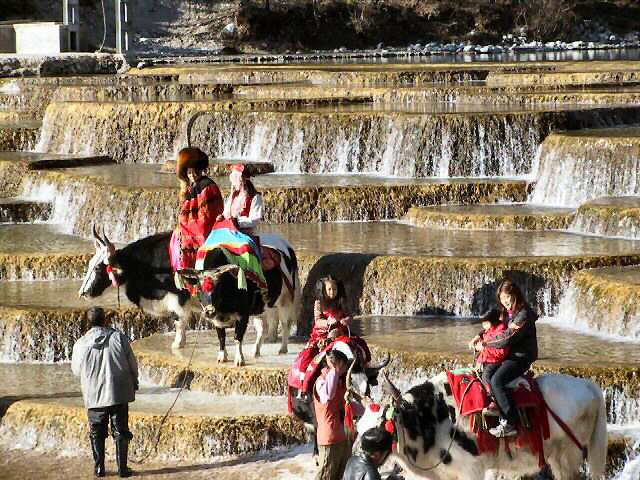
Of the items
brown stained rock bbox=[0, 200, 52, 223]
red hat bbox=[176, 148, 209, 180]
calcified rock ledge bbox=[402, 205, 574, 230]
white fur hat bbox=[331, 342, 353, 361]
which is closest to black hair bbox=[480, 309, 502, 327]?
white fur hat bbox=[331, 342, 353, 361]

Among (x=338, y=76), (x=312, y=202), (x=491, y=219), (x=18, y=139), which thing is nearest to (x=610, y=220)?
(x=491, y=219)

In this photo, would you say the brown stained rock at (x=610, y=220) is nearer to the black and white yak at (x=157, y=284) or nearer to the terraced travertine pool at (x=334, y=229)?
the terraced travertine pool at (x=334, y=229)

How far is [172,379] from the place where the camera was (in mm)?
17047

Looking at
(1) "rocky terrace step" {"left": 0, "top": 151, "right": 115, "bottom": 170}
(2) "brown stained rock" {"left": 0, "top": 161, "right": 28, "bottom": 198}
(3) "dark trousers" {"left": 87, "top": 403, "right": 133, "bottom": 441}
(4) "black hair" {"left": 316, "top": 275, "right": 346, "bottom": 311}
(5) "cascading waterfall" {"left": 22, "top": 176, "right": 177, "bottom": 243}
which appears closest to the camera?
(4) "black hair" {"left": 316, "top": 275, "right": 346, "bottom": 311}

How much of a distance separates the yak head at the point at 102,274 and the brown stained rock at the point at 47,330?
5.76 feet

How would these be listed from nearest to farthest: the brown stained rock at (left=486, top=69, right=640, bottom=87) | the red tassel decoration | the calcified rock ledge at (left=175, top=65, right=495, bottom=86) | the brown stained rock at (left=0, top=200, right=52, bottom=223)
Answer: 1. the red tassel decoration
2. the brown stained rock at (left=0, top=200, right=52, bottom=223)
3. the brown stained rock at (left=486, top=69, right=640, bottom=87)
4. the calcified rock ledge at (left=175, top=65, right=495, bottom=86)

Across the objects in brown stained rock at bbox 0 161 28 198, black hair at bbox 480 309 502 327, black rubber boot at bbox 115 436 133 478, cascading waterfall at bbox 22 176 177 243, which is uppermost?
brown stained rock at bbox 0 161 28 198

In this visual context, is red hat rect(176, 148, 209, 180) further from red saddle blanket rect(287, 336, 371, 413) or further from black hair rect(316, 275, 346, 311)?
red saddle blanket rect(287, 336, 371, 413)

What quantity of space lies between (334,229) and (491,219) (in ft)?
7.07

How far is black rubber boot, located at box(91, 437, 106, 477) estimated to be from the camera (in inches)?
589

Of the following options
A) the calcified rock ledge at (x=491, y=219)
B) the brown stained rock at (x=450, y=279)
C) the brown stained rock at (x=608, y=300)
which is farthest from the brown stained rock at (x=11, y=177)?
the brown stained rock at (x=608, y=300)

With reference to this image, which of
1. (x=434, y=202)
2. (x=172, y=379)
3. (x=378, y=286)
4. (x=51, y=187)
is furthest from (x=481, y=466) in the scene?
(x=51, y=187)

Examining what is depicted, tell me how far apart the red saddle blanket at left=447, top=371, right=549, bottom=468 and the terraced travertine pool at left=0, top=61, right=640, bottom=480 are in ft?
5.75

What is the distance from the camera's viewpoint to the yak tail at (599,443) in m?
12.6
